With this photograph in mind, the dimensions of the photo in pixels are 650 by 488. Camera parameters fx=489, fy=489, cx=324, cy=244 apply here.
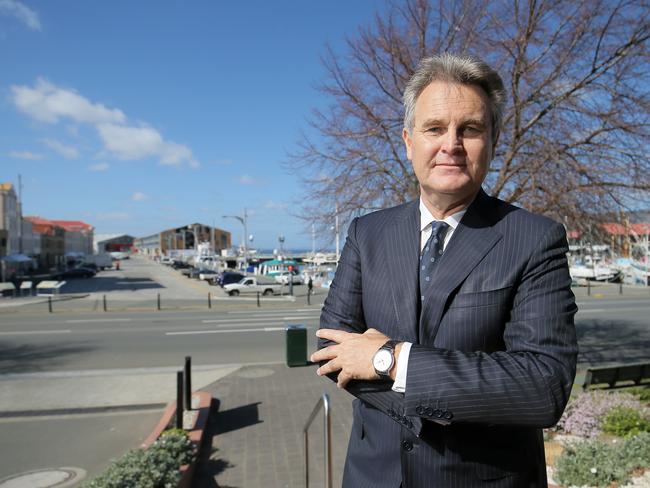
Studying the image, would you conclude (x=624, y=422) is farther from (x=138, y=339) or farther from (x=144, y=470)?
(x=138, y=339)

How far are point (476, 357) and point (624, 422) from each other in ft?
18.1

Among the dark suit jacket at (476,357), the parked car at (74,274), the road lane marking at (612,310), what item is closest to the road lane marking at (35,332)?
the dark suit jacket at (476,357)

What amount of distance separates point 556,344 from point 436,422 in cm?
46

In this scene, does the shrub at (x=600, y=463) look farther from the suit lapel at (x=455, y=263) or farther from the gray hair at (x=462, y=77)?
the gray hair at (x=462, y=77)

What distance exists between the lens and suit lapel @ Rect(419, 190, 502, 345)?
5.42 ft

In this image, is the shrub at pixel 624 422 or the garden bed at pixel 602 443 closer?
the garden bed at pixel 602 443

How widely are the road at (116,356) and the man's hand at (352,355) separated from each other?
5733 mm

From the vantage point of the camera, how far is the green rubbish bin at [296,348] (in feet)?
36.9

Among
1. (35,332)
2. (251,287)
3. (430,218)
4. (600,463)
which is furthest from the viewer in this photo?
(251,287)

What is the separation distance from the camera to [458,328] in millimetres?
1631

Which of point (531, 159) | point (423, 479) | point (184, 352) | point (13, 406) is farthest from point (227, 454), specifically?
point (184, 352)

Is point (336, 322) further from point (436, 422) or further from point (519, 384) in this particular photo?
point (519, 384)

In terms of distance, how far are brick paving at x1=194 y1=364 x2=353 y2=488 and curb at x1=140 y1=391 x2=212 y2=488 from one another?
16cm

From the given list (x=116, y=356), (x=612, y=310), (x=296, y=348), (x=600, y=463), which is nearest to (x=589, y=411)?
(x=600, y=463)
